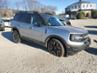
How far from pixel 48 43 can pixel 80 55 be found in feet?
4.99

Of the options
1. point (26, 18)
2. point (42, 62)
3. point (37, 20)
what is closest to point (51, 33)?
point (37, 20)

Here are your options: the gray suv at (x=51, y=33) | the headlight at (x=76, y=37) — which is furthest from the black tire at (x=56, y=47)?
the headlight at (x=76, y=37)

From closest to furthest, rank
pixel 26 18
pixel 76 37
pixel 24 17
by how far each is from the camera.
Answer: pixel 76 37, pixel 26 18, pixel 24 17

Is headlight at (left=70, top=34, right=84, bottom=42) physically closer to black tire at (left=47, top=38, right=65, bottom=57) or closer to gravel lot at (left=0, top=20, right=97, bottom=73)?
black tire at (left=47, top=38, right=65, bottom=57)

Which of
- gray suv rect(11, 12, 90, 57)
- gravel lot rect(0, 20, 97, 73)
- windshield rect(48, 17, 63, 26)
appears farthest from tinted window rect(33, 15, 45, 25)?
gravel lot rect(0, 20, 97, 73)

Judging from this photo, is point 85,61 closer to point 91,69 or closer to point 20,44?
point 91,69

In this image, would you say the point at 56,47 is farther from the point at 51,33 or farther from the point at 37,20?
the point at 37,20

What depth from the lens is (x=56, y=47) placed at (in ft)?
24.2

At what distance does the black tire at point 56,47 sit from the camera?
23.5ft

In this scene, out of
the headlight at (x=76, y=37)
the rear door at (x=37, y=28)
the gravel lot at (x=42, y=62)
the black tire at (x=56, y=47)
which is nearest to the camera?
the gravel lot at (x=42, y=62)

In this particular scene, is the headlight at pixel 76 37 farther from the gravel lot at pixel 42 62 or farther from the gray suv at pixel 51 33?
the gravel lot at pixel 42 62

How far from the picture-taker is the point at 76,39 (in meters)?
6.99

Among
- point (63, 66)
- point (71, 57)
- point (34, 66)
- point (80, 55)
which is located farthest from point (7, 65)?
point (80, 55)

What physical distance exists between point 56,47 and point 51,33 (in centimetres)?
65
